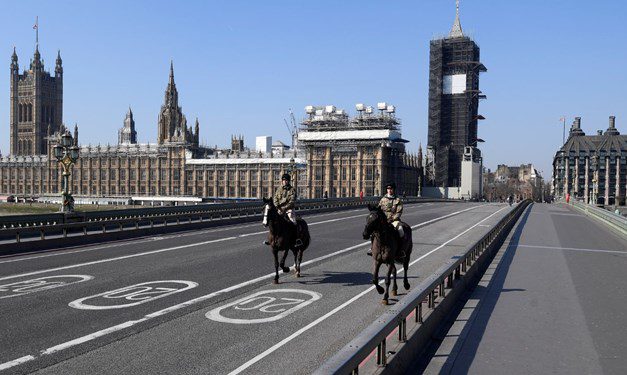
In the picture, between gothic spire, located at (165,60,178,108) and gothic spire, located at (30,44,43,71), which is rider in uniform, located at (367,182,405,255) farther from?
gothic spire, located at (30,44,43,71)

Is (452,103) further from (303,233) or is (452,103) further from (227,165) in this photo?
(303,233)

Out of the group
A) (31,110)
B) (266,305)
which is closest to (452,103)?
(266,305)

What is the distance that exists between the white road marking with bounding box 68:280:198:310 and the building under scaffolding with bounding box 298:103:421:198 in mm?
101079

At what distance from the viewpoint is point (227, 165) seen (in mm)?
134750

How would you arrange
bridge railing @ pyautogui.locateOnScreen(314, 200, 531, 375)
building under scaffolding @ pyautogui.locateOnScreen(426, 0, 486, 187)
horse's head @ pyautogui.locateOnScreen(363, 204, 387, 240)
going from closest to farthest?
bridge railing @ pyautogui.locateOnScreen(314, 200, 531, 375) → horse's head @ pyautogui.locateOnScreen(363, 204, 387, 240) → building under scaffolding @ pyautogui.locateOnScreen(426, 0, 486, 187)

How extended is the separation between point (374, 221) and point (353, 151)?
110 meters

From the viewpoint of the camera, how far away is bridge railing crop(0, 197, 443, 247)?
66.2ft

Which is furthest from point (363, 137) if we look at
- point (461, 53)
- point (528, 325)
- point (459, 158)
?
point (528, 325)

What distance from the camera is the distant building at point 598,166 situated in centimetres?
17262

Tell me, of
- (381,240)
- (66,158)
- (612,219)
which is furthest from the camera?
(612,219)

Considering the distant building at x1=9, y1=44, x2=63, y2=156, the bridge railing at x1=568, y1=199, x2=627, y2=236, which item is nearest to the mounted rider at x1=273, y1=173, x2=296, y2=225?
the bridge railing at x1=568, y1=199, x2=627, y2=236

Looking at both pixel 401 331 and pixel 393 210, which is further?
pixel 393 210

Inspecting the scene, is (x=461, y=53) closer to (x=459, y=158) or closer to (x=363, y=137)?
(x=459, y=158)

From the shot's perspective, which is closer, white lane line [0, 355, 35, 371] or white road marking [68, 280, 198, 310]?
white lane line [0, 355, 35, 371]
